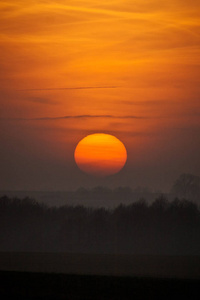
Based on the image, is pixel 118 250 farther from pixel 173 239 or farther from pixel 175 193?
pixel 175 193

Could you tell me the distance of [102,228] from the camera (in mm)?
71875

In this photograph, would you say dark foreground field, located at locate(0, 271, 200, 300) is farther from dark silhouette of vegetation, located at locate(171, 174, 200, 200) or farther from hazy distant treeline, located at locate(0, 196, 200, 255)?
dark silhouette of vegetation, located at locate(171, 174, 200, 200)

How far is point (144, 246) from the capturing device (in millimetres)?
67750

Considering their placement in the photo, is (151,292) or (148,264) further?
(148,264)

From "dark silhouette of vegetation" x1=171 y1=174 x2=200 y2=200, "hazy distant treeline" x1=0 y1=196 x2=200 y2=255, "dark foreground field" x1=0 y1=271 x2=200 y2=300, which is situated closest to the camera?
"dark foreground field" x1=0 y1=271 x2=200 y2=300

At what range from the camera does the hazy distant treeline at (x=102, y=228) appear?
68125mm

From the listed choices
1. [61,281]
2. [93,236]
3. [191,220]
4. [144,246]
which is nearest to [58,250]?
[93,236]

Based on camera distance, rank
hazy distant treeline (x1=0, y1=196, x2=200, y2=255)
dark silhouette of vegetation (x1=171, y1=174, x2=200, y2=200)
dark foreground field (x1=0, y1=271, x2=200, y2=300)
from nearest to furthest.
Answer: dark foreground field (x1=0, y1=271, x2=200, y2=300)
hazy distant treeline (x1=0, y1=196, x2=200, y2=255)
dark silhouette of vegetation (x1=171, y1=174, x2=200, y2=200)

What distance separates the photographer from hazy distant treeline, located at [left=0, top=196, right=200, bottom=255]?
2682 inches

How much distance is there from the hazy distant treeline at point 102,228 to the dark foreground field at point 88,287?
33431 millimetres

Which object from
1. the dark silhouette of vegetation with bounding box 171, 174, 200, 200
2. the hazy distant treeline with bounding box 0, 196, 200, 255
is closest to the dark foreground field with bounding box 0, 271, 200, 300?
the hazy distant treeline with bounding box 0, 196, 200, 255

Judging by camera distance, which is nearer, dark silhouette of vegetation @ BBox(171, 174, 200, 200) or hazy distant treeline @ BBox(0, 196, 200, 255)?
hazy distant treeline @ BBox(0, 196, 200, 255)

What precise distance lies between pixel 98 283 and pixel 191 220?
40199 millimetres

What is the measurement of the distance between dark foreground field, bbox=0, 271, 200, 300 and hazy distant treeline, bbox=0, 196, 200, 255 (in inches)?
1316
